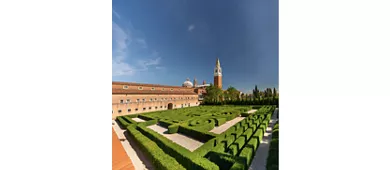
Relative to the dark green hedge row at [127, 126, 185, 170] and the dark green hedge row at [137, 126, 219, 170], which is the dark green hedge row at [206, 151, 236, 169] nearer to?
the dark green hedge row at [137, 126, 219, 170]

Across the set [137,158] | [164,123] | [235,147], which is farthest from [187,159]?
[164,123]

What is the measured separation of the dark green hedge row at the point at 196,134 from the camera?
409 cm

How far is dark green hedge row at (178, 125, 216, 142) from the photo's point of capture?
4.09 meters

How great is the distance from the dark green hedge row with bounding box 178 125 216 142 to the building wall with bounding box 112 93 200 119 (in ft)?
15.9

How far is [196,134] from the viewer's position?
4.51 meters

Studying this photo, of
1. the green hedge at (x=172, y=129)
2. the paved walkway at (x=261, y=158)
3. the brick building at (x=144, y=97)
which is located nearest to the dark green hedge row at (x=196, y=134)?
the green hedge at (x=172, y=129)

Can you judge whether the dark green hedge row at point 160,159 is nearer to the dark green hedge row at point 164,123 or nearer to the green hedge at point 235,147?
the green hedge at point 235,147

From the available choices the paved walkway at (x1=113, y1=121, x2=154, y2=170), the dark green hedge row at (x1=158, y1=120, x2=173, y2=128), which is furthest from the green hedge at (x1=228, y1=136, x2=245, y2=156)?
the dark green hedge row at (x1=158, y1=120, x2=173, y2=128)
